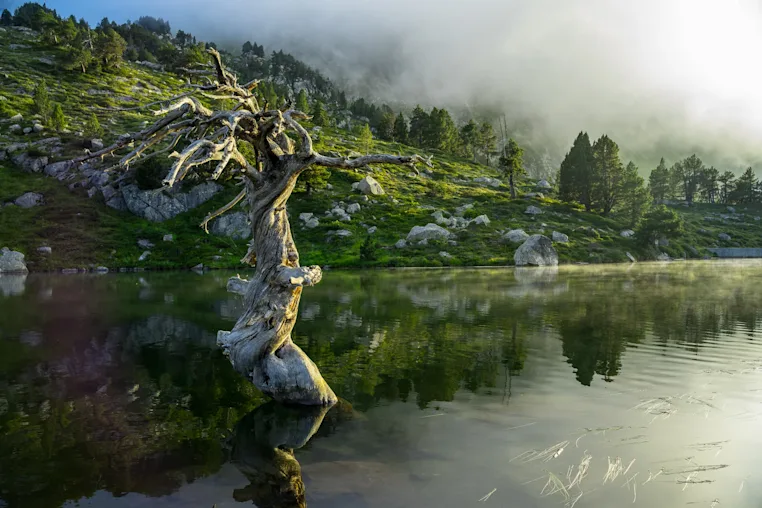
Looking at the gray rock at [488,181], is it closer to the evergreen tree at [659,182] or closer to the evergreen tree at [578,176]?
the evergreen tree at [578,176]

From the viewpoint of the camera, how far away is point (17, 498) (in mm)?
8195

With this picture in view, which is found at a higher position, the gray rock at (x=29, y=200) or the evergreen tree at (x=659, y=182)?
the evergreen tree at (x=659, y=182)

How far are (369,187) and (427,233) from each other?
2803cm

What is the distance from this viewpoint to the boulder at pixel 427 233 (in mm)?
83812

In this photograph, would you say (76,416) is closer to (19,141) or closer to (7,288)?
(7,288)

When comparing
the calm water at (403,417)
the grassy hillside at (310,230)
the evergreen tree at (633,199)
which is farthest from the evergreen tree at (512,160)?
the calm water at (403,417)

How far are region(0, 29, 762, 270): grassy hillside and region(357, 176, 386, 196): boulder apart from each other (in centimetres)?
196

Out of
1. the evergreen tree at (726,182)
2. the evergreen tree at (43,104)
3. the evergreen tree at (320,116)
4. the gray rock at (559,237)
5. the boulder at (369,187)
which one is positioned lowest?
the gray rock at (559,237)

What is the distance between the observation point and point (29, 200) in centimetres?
8362

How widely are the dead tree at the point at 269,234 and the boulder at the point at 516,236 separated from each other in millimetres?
75871

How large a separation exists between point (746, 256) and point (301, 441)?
134647mm

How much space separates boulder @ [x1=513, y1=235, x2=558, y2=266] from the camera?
76.4 m

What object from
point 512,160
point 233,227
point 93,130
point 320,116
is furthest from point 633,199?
point 93,130

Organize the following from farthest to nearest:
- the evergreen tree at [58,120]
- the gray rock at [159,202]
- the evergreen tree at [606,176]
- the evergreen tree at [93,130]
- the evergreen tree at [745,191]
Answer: the evergreen tree at [745,191], the evergreen tree at [606,176], the evergreen tree at [93,130], the evergreen tree at [58,120], the gray rock at [159,202]
